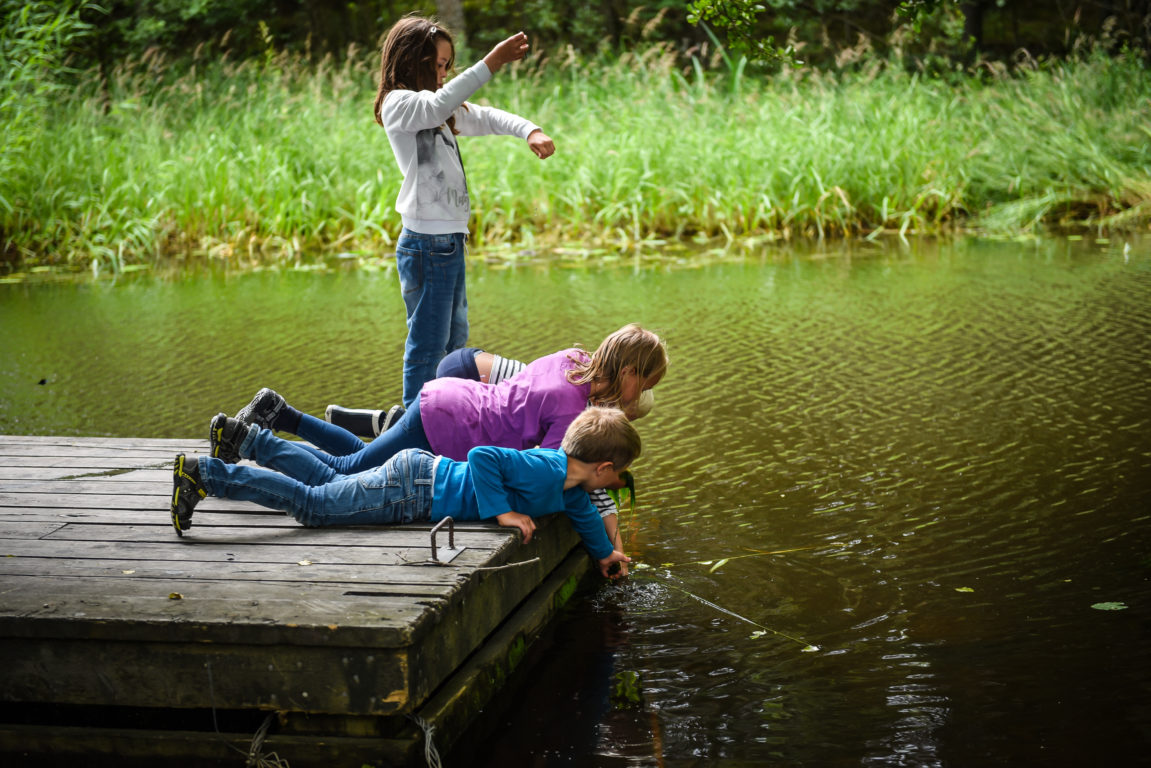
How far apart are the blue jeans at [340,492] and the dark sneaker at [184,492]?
0.02 metres

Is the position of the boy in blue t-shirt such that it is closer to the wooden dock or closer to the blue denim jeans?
the wooden dock

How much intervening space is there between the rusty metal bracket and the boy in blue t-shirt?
0.21m

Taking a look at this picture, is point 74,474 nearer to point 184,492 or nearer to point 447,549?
point 184,492

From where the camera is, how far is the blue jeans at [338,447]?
3.32 metres

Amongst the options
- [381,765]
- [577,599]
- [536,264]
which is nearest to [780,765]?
[381,765]

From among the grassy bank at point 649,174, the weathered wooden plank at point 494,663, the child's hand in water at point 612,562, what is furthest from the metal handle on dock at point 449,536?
the grassy bank at point 649,174

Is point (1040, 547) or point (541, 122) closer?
point (1040, 547)

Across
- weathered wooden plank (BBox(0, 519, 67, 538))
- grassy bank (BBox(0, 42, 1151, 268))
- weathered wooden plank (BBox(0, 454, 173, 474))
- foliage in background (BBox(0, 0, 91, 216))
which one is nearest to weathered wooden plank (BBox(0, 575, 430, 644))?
weathered wooden plank (BBox(0, 519, 67, 538))

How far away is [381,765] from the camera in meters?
2.37

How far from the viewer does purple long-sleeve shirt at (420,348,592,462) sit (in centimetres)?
331

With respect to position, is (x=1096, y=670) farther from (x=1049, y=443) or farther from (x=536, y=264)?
(x=536, y=264)

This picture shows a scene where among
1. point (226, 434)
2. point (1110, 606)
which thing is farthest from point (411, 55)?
point (1110, 606)

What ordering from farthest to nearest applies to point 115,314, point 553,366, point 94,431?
1. point 115,314
2. point 94,431
3. point 553,366

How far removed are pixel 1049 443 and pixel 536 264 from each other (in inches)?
235
